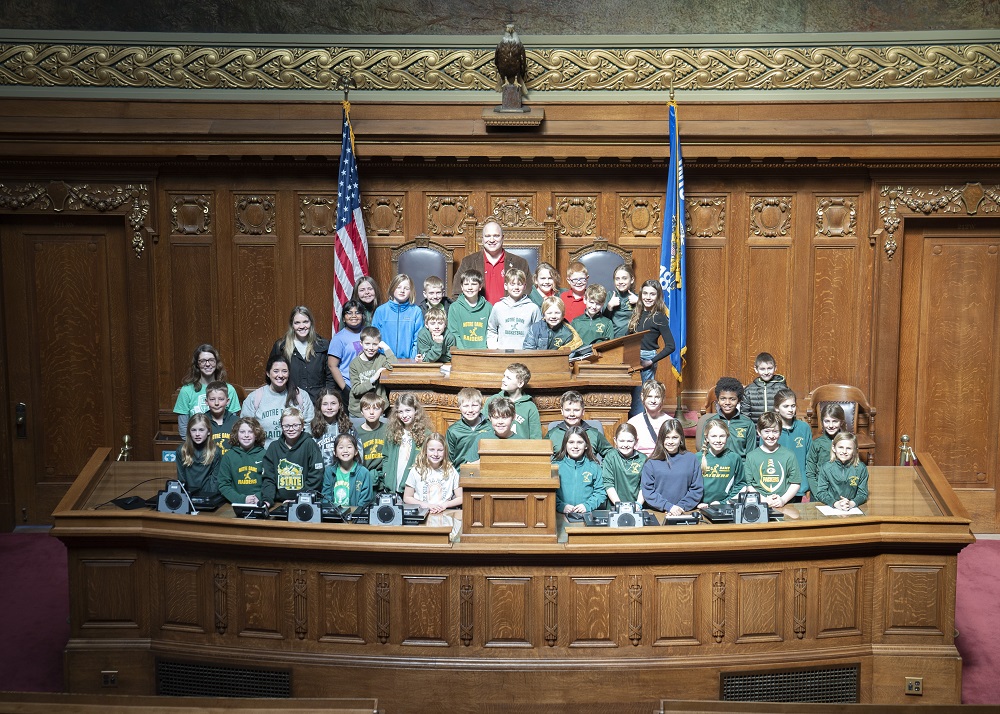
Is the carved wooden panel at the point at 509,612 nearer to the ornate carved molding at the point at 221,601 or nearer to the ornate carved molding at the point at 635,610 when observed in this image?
the ornate carved molding at the point at 635,610

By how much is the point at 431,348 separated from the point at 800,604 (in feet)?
12.3

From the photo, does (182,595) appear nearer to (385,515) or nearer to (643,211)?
(385,515)

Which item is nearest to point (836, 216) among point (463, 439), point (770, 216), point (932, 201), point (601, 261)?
point (770, 216)

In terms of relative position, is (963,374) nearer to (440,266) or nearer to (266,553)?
(440,266)

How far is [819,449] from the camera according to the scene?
7.89m

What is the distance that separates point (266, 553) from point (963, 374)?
7.51 metres

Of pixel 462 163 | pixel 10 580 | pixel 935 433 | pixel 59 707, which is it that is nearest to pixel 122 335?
pixel 10 580

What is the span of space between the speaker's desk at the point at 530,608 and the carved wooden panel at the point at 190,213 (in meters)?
4.38

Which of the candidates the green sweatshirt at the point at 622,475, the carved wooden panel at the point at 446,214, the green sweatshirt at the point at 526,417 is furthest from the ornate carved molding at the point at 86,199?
the green sweatshirt at the point at 622,475

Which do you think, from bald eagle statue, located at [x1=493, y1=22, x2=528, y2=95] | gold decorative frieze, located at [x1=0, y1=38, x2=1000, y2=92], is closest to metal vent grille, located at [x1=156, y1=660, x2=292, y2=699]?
gold decorative frieze, located at [x1=0, y1=38, x2=1000, y2=92]

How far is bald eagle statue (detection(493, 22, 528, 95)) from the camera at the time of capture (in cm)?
1059

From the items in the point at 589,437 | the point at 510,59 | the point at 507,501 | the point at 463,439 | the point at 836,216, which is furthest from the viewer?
the point at 836,216

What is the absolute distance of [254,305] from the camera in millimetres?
11031

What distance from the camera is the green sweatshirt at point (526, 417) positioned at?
27.1 ft
